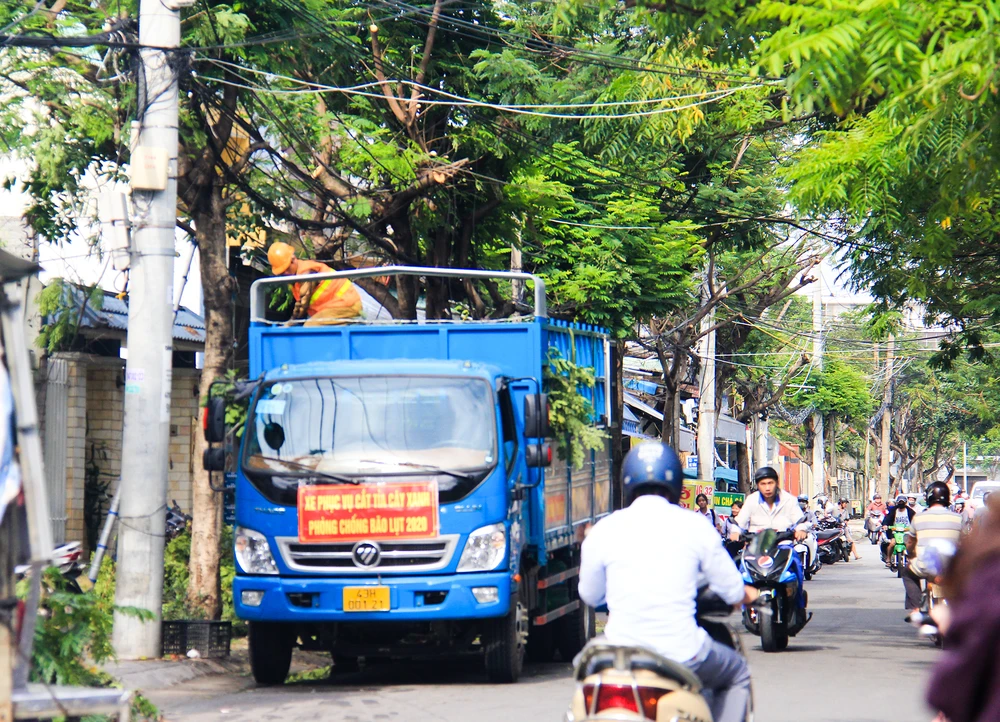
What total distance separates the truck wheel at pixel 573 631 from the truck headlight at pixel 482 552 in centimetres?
256

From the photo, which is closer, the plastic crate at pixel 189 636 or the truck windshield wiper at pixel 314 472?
the truck windshield wiper at pixel 314 472

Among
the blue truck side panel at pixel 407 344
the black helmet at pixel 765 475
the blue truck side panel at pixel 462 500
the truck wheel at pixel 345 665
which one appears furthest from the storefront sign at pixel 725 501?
the blue truck side panel at pixel 407 344

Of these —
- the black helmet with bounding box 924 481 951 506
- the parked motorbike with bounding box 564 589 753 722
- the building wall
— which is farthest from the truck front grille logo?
the building wall

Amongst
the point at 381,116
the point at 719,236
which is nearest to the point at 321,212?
the point at 381,116

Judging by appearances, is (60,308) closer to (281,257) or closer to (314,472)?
(281,257)

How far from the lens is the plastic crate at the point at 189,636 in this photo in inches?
425

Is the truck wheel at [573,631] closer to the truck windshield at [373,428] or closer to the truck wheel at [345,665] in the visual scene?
the truck wheel at [345,665]

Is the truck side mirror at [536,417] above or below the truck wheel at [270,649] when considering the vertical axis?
above

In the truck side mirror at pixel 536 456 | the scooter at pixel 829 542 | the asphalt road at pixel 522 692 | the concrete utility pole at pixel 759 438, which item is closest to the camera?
the asphalt road at pixel 522 692

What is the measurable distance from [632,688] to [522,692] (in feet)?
18.4

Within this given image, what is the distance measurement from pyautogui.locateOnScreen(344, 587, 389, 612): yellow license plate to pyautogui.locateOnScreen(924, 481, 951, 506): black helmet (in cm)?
533

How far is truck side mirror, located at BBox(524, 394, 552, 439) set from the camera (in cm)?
988

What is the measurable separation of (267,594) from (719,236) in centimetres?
1478

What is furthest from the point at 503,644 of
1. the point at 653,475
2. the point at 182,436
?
the point at 182,436
